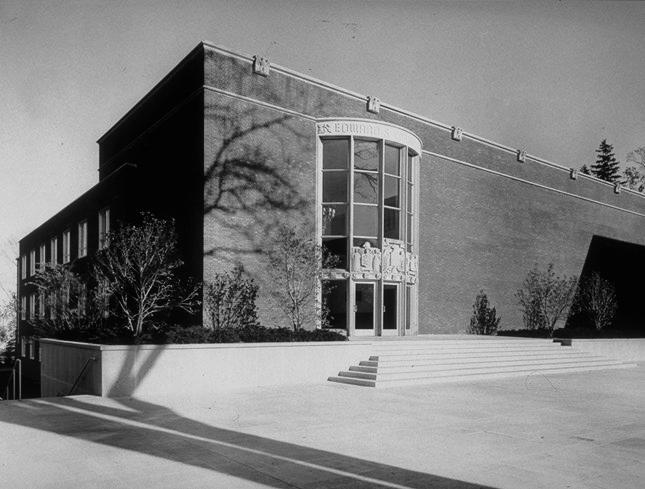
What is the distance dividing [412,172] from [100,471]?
2227 centimetres

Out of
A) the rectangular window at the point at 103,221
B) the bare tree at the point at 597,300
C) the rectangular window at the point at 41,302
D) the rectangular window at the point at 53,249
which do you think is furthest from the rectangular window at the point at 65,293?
the bare tree at the point at 597,300

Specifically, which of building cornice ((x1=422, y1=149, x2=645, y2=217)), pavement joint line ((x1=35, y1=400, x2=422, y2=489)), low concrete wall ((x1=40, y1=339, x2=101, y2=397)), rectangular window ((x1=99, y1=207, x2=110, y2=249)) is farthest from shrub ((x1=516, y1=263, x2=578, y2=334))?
pavement joint line ((x1=35, y1=400, x2=422, y2=489))

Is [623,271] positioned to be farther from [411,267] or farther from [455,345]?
[455,345]

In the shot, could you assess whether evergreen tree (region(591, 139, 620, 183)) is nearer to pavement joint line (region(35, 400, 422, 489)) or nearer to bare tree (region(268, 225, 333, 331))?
bare tree (region(268, 225, 333, 331))

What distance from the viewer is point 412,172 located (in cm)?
2727

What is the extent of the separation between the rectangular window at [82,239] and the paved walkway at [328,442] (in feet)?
68.6

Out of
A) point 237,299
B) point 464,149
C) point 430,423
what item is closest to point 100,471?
point 430,423

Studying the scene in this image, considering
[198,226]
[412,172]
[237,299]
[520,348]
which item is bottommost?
[520,348]

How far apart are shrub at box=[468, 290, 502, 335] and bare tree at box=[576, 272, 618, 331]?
6322 millimetres

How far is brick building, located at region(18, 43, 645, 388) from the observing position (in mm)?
20766

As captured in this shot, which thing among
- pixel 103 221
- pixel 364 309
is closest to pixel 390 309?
pixel 364 309

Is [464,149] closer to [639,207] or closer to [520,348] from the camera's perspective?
[520,348]

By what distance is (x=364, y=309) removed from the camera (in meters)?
23.8

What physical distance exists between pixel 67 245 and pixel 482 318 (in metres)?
23.4
